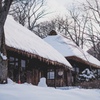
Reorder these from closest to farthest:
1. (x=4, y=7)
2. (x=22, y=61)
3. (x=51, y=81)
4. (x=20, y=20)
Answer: (x=4, y=7), (x=22, y=61), (x=51, y=81), (x=20, y=20)

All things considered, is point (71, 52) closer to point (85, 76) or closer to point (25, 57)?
point (85, 76)

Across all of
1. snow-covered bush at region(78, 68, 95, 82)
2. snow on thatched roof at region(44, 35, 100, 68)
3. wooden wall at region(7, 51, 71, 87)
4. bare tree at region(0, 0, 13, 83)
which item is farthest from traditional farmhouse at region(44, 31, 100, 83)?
bare tree at region(0, 0, 13, 83)

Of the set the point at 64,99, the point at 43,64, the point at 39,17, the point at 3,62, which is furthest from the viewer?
the point at 39,17

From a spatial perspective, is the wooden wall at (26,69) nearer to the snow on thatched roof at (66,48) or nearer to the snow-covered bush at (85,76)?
the snow on thatched roof at (66,48)

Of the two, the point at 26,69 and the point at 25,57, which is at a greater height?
the point at 25,57

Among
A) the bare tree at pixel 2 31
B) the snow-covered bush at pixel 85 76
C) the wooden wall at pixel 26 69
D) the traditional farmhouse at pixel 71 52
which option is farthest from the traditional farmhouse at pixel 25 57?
the snow-covered bush at pixel 85 76

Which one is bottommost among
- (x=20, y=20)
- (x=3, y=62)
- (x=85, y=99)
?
(x=85, y=99)

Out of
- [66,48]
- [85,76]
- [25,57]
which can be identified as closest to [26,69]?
[25,57]

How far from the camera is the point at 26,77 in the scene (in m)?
17.0

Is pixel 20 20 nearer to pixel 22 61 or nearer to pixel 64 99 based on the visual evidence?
pixel 22 61

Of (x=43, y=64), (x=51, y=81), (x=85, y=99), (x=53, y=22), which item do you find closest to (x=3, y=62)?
(x=85, y=99)

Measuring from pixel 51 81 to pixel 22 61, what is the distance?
20.6 feet

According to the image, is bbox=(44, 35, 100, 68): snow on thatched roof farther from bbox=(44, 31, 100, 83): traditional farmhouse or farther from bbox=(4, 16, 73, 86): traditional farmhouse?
bbox=(4, 16, 73, 86): traditional farmhouse

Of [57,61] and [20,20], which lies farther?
[20,20]
